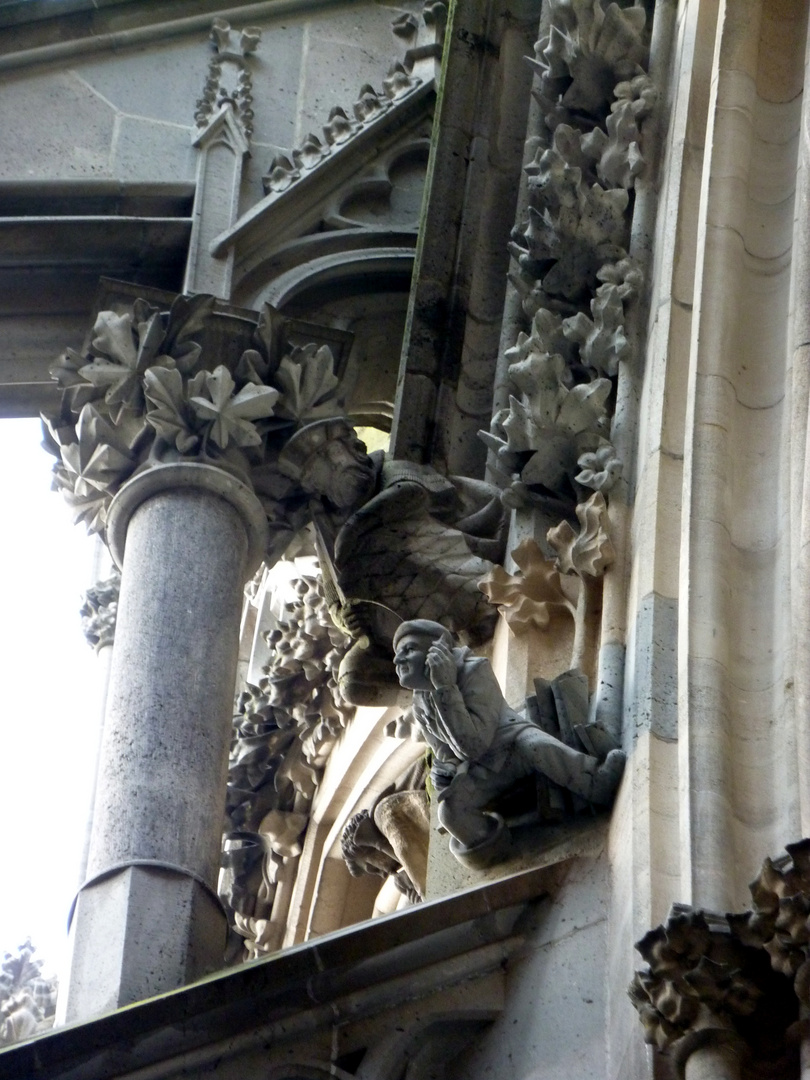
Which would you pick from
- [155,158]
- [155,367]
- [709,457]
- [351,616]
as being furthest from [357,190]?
[709,457]

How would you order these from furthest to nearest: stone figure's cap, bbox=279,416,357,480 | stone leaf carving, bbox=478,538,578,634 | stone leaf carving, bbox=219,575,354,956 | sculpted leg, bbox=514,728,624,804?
1. stone leaf carving, bbox=219,575,354,956
2. stone figure's cap, bbox=279,416,357,480
3. stone leaf carving, bbox=478,538,578,634
4. sculpted leg, bbox=514,728,624,804

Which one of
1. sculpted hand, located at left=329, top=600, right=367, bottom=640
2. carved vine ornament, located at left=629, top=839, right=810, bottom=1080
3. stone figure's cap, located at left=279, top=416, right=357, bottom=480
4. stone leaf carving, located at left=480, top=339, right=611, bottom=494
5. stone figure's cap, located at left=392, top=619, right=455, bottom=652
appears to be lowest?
carved vine ornament, located at left=629, top=839, right=810, bottom=1080

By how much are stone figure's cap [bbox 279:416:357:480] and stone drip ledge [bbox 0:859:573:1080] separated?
6.10ft

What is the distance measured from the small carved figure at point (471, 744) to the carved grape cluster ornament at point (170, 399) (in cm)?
154

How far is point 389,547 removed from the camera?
256 inches

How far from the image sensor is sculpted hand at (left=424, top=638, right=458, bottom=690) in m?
5.27

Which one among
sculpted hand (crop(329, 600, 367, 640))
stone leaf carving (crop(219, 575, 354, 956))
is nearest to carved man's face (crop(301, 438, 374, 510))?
sculpted hand (crop(329, 600, 367, 640))

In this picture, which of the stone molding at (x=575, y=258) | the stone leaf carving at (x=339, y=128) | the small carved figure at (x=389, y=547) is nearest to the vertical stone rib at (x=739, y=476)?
the stone molding at (x=575, y=258)

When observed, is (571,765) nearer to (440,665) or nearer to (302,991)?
(440,665)

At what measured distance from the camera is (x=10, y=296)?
8055 mm

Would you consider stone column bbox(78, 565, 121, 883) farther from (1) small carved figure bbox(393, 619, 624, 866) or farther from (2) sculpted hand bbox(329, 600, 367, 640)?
(1) small carved figure bbox(393, 619, 624, 866)

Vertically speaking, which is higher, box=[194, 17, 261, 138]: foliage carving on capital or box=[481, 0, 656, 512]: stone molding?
box=[194, 17, 261, 138]: foliage carving on capital

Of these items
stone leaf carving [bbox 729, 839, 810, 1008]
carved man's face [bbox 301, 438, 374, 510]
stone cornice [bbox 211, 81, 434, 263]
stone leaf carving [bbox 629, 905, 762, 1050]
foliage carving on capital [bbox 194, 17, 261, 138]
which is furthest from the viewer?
foliage carving on capital [bbox 194, 17, 261, 138]

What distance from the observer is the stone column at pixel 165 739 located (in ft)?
18.8
